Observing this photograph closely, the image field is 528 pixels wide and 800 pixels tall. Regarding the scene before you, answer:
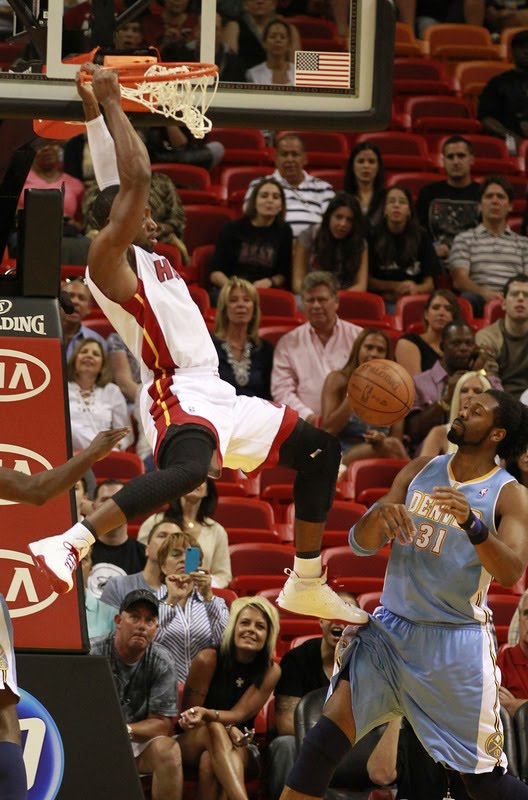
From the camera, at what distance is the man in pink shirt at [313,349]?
9.66 m

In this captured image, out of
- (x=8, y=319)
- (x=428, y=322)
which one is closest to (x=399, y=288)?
(x=428, y=322)

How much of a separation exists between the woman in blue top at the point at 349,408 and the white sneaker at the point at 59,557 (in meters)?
4.24

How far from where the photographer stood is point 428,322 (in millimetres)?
10078

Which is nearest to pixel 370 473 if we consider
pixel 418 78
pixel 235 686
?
pixel 235 686

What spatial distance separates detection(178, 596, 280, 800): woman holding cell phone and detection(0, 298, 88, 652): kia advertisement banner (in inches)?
56.4

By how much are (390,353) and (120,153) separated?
167 inches

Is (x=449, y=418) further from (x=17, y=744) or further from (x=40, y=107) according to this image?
(x=17, y=744)

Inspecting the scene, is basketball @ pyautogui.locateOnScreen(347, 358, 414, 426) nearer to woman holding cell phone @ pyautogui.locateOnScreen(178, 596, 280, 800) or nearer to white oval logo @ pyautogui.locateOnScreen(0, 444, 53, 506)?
white oval logo @ pyautogui.locateOnScreen(0, 444, 53, 506)

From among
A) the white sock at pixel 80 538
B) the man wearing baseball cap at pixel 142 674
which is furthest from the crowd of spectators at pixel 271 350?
the white sock at pixel 80 538

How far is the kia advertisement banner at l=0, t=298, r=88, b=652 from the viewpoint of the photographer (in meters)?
6.02

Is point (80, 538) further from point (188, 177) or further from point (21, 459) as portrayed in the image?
point (188, 177)

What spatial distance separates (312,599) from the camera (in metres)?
6.12

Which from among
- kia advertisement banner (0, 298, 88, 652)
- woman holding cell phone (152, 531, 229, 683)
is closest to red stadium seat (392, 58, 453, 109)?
woman holding cell phone (152, 531, 229, 683)

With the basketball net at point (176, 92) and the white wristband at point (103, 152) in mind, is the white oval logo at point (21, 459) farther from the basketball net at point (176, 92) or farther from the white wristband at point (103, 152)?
the basketball net at point (176, 92)
